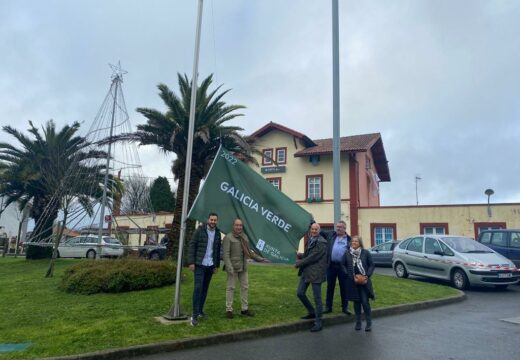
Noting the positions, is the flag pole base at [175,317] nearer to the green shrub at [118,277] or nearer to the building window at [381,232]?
the green shrub at [118,277]

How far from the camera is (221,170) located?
7.93m

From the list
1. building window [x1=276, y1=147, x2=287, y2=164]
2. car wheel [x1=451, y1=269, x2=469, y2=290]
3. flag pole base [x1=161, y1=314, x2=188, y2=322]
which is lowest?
flag pole base [x1=161, y1=314, x2=188, y2=322]

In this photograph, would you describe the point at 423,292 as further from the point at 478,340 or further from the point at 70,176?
the point at 70,176

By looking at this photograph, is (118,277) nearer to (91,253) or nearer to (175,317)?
(175,317)

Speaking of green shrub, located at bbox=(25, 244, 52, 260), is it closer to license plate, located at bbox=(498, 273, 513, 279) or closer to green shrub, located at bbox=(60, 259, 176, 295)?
green shrub, located at bbox=(60, 259, 176, 295)

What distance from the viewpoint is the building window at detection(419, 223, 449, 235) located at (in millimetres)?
26636

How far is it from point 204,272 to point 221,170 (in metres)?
1.93

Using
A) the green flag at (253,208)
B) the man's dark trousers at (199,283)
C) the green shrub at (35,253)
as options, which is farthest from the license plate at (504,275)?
the green shrub at (35,253)

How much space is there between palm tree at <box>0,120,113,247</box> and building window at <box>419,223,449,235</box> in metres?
20.3

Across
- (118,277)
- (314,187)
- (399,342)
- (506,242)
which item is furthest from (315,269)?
(314,187)

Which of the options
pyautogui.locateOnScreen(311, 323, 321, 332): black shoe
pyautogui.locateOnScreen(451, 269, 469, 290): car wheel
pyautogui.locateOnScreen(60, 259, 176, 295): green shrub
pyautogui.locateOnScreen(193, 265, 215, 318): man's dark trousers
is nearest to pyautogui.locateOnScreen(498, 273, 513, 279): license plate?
pyautogui.locateOnScreen(451, 269, 469, 290): car wheel

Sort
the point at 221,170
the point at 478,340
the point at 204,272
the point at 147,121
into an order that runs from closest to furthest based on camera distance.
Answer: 1. the point at 478,340
2. the point at 204,272
3. the point at 221,170
4. the point at 147,121

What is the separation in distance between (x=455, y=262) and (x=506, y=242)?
325 centimetres

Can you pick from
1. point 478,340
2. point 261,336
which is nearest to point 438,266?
point 478,340
